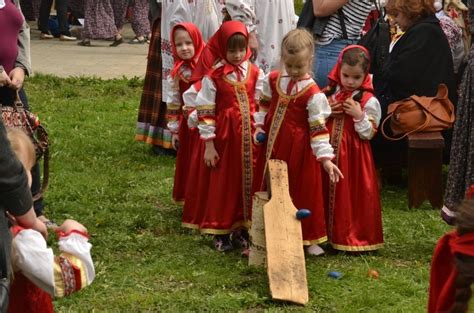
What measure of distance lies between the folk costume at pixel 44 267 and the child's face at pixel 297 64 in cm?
232

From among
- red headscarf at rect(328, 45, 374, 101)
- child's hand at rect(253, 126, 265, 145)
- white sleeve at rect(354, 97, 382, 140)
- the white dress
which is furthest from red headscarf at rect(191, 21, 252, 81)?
the white dress

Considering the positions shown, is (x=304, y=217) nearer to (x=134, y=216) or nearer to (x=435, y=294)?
(x=134, y=216)

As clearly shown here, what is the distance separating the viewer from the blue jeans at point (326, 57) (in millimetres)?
6926

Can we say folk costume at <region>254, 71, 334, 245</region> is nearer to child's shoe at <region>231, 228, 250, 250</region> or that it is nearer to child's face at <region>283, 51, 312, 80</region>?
child's face at <region>283, 51, 312, 80</region>

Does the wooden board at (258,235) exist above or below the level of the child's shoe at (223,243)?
above

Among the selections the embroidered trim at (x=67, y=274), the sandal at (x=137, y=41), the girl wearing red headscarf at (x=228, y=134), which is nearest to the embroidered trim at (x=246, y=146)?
the girl wearing red headscarf at (x=228, y=134)

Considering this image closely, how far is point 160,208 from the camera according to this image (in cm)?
687

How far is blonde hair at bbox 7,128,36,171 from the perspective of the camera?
352 cm

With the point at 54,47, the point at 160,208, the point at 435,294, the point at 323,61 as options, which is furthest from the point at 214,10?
the point at 54,47

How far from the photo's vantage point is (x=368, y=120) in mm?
5844

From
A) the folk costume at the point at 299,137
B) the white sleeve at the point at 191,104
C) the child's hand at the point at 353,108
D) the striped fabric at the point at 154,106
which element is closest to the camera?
the folk costume at the point at 299,137

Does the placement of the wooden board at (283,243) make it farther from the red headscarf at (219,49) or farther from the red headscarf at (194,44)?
the red headscarf at (194,44)

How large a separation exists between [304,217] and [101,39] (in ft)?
31.7

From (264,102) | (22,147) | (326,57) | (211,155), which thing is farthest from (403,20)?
(22,147)
